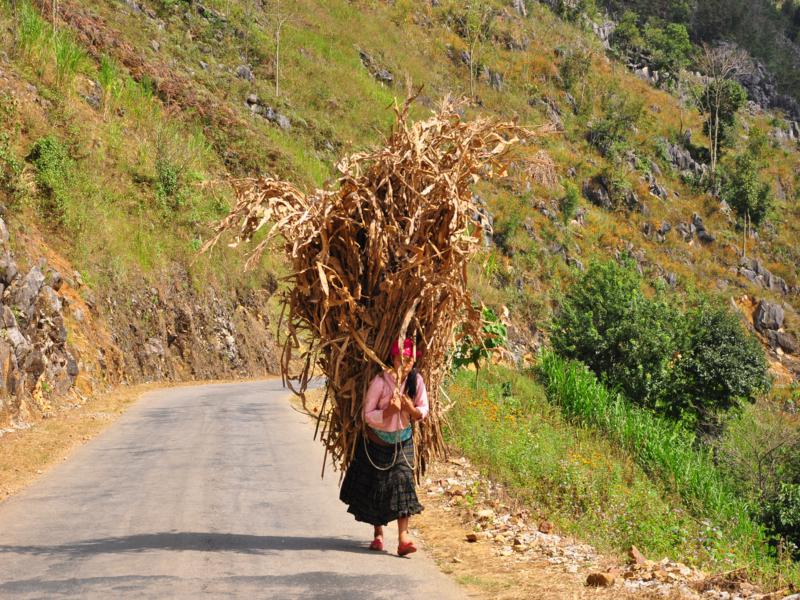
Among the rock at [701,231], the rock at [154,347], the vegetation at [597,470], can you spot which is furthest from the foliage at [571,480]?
the rock at [701,231]

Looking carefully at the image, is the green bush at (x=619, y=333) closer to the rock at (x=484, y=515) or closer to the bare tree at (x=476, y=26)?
the rock at (x=484, y=515)

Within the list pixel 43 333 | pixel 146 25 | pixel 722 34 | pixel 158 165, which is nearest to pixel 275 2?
pixel 146 25

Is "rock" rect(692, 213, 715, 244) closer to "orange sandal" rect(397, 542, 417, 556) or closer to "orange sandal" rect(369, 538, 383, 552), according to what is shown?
"orange sandal" rect(369, 538, 383, 552)

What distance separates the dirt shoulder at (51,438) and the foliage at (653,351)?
1469cm

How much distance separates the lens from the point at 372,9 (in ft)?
233

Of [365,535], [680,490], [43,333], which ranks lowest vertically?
[680,490]

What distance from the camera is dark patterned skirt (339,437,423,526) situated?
6.55m

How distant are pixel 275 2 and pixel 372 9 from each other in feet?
43.8

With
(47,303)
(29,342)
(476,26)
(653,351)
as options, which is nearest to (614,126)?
(476,26)

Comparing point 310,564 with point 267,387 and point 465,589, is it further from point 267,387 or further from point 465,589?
point 267,387

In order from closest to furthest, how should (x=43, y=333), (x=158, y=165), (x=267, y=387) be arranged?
(x=43, y=333), (x=267, y=387), (x=158, y=165)

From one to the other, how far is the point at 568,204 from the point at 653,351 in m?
33.2

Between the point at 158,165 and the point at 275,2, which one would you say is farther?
the point at 275,2

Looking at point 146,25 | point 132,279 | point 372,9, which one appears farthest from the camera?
point 372,9
